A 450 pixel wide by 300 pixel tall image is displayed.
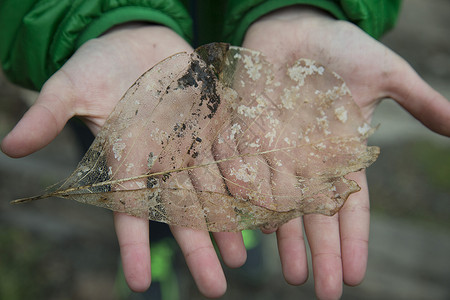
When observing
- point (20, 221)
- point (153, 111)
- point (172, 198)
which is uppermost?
point (153, 111)

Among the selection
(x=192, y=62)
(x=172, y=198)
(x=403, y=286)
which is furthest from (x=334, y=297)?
(x=403, y=286)

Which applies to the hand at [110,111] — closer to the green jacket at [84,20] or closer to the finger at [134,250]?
the finger at [134,250]

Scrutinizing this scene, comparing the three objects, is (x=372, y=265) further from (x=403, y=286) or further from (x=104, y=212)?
(x=104, y=212)

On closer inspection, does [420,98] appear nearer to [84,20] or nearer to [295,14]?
[295,14]

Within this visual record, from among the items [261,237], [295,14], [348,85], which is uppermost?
[295,14]

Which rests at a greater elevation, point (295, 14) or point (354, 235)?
point (295, 14)

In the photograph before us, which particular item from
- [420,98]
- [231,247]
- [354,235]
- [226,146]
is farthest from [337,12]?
[231,247]

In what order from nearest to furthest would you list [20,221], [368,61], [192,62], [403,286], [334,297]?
[334,297]
[192,62]
[368,61]
[403,286]
[20,221]
